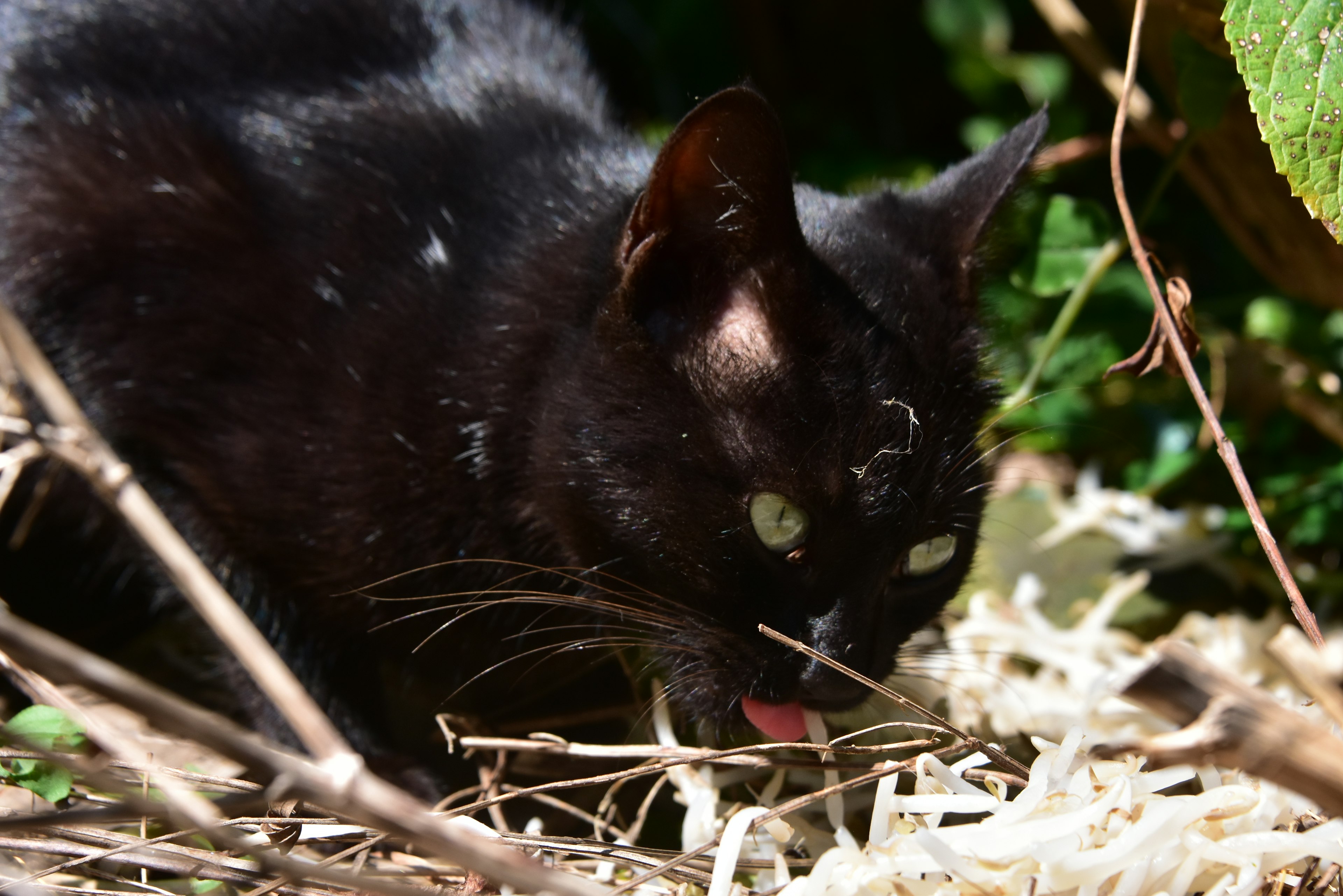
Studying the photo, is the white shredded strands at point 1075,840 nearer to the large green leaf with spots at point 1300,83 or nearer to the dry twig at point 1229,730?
the dry twig at point 1229,730

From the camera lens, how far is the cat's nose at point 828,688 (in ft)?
4.00

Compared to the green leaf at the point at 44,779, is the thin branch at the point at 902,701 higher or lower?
lower

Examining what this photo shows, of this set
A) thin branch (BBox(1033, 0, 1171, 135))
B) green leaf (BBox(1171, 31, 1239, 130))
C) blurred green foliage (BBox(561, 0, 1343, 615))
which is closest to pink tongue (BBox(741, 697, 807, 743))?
blurred green foliage (BBox(561, 0, 1343, 615))

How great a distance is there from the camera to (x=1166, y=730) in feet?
5.50

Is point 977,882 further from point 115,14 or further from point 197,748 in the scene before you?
point 115,14

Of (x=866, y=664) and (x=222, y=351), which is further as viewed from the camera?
(x=222, y=351)

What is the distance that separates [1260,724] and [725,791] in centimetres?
89

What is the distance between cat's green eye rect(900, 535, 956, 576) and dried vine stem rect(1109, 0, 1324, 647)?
33 cm

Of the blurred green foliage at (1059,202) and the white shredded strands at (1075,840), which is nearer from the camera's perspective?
the white shredded strands at (1075,840)

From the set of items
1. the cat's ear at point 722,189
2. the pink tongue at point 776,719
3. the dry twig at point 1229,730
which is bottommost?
the pink tongue at point 776,719

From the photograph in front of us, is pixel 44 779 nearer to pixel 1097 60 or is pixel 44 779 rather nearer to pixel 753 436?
pixel 753 436

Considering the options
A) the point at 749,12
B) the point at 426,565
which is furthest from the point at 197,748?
the point at 749,12

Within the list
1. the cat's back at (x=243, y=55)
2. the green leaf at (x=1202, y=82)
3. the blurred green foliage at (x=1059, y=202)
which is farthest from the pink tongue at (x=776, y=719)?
the green leaf at (x=1202, y=82)

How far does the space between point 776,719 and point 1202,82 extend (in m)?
1.12
